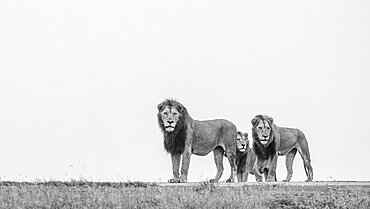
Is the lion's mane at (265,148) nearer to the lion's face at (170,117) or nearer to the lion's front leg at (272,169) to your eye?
the lion's front leg at (272,169)

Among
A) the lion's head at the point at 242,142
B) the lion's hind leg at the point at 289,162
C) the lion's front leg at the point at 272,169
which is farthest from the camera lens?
the lion's hind leg at the point at 289,162

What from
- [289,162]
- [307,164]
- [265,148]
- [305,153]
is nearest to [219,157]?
[265,148]

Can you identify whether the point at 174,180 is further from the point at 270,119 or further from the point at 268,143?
the point at 270,119

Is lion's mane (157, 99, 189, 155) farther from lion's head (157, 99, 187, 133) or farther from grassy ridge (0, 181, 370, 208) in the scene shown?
grassy ridge (0, 181, 370, 208)

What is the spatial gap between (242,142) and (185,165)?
8330 mm

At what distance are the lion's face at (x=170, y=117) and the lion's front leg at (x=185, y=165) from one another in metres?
0.82

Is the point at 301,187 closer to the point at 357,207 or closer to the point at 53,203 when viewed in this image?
the point at 357,207

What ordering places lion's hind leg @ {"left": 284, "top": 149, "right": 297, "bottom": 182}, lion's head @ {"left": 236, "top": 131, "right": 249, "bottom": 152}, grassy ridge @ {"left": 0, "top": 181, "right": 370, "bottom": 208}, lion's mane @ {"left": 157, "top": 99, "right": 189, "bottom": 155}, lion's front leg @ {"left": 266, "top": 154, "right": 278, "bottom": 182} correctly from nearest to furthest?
grassy ridge @ {"left": 0, "top": 181, "right": 370, "bottom": 208} → lion's mane @ {"left": 157, "top": 99, "right": 189, "bottom": 155} → lion's front leg @ {"left": 266, "top": 154, "right": 278, "bottom": 182} → lion's head @ {"left": 236, "top": 131, "right": 249, "bottom": 152} → lion's hind leg @ {"left": 284, "top": 149, "right": 297, "bottom": 182}

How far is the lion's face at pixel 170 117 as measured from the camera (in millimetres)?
34375

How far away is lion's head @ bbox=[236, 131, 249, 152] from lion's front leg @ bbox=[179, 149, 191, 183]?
7.48m

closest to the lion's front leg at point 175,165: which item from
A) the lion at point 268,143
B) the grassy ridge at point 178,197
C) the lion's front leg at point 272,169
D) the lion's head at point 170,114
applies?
the lion's head at point 170,114

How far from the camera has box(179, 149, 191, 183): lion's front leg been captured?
3388 cm

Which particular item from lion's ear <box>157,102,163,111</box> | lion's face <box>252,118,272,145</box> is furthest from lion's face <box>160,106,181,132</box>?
lion's face <box>252,118,272,145</box>

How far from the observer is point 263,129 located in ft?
128
